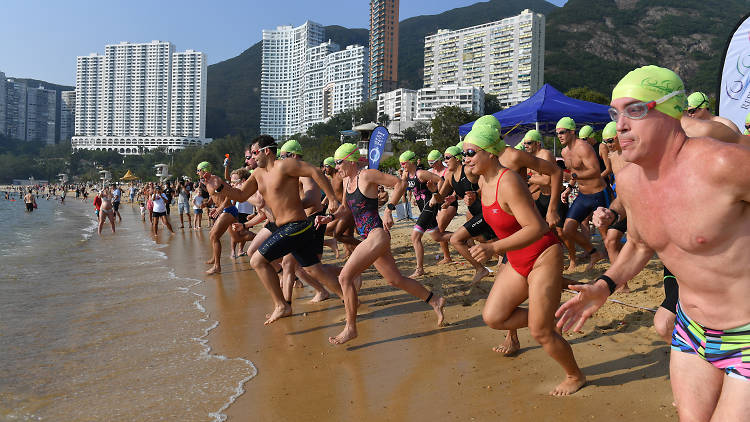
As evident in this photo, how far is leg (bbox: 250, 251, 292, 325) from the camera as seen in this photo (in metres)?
5.64

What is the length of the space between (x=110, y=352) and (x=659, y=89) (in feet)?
16.4

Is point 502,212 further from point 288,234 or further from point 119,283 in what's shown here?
point 119,283

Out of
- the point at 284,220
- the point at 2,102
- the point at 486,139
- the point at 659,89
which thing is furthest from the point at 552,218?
the point at 2,102

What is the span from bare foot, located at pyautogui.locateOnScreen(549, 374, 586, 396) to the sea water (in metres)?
2.31

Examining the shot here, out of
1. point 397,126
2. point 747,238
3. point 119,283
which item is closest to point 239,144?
point 397,126

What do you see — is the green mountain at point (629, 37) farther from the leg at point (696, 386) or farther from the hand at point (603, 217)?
the leg at point (696, 386)

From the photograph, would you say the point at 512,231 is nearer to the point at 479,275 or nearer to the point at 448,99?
the point at 479,275

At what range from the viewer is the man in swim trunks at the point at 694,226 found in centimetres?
175

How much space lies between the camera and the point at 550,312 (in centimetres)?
339

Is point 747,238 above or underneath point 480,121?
underneath

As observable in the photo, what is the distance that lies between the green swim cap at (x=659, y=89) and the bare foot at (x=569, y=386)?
7.20 feet

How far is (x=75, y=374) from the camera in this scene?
14.3 ft

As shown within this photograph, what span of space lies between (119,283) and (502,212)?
23.7 ft

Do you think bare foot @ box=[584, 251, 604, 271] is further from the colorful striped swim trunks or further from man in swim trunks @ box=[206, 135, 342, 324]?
the colorful striped swim trunks
